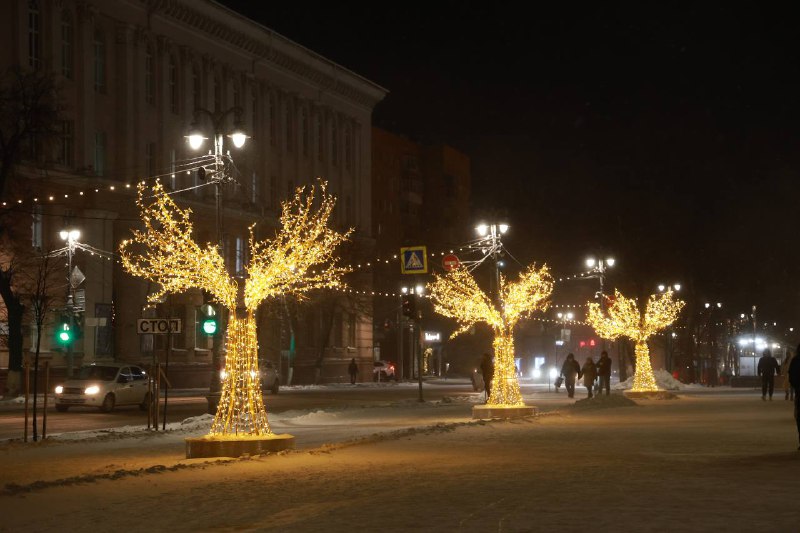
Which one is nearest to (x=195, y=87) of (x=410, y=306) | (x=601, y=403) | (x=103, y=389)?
(x=410, y=306)

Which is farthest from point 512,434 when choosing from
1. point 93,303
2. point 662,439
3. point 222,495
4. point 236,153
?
point 236,153

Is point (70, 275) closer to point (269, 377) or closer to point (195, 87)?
point (269, 377)

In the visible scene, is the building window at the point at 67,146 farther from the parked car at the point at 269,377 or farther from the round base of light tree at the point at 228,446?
the round base of light tree at the point at 228,446

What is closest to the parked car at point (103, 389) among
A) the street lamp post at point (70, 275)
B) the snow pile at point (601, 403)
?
the street lamp post at point (70, 275)

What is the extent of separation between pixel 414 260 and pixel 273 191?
1657 inches

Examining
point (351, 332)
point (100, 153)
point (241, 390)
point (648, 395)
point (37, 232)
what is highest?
point (100, 153)

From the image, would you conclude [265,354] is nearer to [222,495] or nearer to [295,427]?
[295,427]

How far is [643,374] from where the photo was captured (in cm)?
4806

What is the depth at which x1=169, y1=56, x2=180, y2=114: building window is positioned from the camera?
67.1 metres

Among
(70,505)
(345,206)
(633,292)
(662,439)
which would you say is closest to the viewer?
(70,505)

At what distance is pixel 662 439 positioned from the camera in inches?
889

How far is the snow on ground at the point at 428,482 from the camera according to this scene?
1183cm

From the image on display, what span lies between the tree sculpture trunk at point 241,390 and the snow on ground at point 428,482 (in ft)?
3.29

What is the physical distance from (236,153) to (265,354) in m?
12.1
